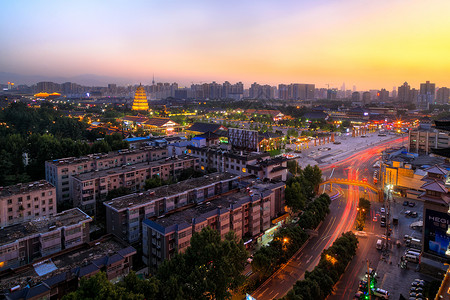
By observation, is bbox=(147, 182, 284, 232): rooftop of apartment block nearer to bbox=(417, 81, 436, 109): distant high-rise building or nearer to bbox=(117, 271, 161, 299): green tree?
bbox=(117, 271, 161, 299): green tree

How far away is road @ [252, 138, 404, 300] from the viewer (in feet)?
28.3

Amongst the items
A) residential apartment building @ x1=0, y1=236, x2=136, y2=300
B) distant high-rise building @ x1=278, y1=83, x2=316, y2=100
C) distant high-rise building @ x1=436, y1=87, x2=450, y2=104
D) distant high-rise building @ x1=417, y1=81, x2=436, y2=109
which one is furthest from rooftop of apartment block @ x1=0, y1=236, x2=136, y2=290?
distant high-rise building @ x1=436, y1=87, x2=450, y2=104

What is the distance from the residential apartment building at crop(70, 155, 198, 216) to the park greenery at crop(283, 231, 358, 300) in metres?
9.05

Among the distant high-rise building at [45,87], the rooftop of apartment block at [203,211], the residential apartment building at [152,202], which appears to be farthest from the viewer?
the distant high-rise building at [45,87]

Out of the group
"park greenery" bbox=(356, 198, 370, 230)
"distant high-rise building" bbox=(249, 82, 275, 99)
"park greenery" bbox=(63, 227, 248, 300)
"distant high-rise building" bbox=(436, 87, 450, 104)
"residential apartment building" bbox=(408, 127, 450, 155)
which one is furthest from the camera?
"distant high-rise building" bbox=(249, 82, 275, 99)

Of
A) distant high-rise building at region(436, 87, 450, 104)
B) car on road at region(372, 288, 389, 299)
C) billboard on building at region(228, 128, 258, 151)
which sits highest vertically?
distant high-rise building at region(436, 87, 450, 104)

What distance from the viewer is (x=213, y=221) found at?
375 inches

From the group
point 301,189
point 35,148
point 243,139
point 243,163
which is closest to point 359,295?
point 301,189

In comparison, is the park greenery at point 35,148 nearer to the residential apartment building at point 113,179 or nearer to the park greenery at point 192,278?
the residential apartment building at point 113,179

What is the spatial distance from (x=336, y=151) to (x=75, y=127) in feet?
79.5

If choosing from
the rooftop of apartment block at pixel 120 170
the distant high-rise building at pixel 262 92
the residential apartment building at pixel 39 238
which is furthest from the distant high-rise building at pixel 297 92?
the residential apartment building at pixel 39 238

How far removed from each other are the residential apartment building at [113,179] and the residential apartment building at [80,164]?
51cm

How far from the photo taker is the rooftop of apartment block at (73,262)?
6682mm

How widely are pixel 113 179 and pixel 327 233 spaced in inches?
374
